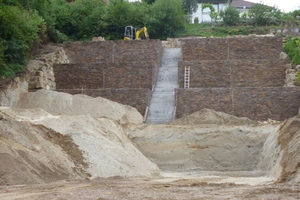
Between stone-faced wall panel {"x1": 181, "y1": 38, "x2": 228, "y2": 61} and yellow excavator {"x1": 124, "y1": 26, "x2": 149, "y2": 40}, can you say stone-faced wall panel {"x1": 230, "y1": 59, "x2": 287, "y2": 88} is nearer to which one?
stone-faced wall panel {"x1": 181, "y1": 38, "x2": 228, "y2": 61}

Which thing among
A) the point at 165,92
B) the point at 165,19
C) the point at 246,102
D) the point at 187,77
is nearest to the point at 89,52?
the point at 165,92

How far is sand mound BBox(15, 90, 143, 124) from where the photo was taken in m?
22.5

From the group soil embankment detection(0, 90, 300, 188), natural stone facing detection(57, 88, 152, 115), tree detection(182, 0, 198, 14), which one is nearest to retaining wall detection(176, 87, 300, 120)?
natural stone facing detection(57, 88, 152, 115)

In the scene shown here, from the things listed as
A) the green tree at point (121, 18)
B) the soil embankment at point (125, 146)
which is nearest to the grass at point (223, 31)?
the green tree at point (121, 18)

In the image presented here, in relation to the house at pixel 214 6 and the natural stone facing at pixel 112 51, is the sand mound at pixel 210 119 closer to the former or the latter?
the natural stone facing at pixel 112 51

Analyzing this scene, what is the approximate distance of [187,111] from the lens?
83.8 ft

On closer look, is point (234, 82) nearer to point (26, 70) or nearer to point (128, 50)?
point (128, 50)

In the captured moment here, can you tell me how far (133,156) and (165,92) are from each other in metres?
12.5

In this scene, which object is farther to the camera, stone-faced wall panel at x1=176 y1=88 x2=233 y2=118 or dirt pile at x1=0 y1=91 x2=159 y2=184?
stone-faced wall panel at x1=176 y1=88 x2=233 y2=118

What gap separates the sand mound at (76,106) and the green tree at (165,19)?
57.0 ft

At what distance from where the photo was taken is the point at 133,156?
1628 centimetres

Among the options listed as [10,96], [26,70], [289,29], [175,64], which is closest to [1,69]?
[10,96]

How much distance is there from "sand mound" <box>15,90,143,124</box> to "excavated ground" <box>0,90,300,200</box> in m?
0.04

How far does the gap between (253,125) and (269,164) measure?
4.42 meters
